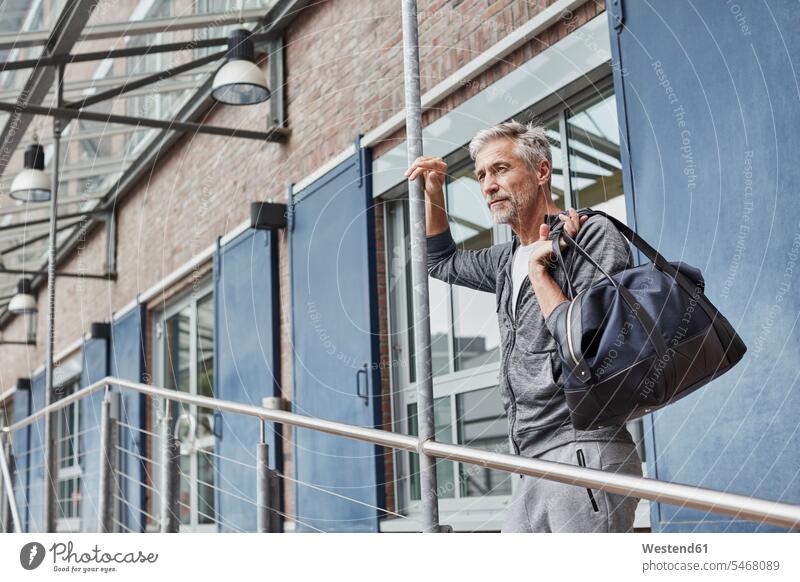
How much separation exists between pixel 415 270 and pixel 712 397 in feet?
3.03

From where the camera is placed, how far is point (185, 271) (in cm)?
568

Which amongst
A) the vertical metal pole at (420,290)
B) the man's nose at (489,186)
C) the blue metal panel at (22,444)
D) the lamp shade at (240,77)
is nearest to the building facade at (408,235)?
the lamp shade at (240,77)

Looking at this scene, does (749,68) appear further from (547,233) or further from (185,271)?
(185,271)

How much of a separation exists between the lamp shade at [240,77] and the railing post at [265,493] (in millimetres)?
2006

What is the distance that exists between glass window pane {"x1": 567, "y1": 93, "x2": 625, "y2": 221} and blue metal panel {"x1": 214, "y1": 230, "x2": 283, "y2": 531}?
2.14 meters

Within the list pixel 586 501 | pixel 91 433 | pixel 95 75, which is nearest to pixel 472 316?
pixel 586 501

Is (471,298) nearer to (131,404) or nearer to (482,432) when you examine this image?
(482,432)

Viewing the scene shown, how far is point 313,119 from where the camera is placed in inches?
171

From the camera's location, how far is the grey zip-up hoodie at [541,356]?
1448mm

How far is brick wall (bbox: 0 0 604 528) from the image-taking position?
320cm

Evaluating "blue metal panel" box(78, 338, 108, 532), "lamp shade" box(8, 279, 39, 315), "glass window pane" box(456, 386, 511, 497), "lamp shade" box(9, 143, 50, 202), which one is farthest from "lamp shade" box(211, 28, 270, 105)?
"lamp shade" box(8, 279, 39, 315)

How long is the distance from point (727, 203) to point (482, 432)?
1.35 metres

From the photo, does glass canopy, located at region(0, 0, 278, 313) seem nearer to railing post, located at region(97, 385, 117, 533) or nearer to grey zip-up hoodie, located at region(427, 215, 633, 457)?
railing post, located at region(97, 385, 117, 533)

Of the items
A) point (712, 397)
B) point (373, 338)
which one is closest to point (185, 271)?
point (373, 338)
